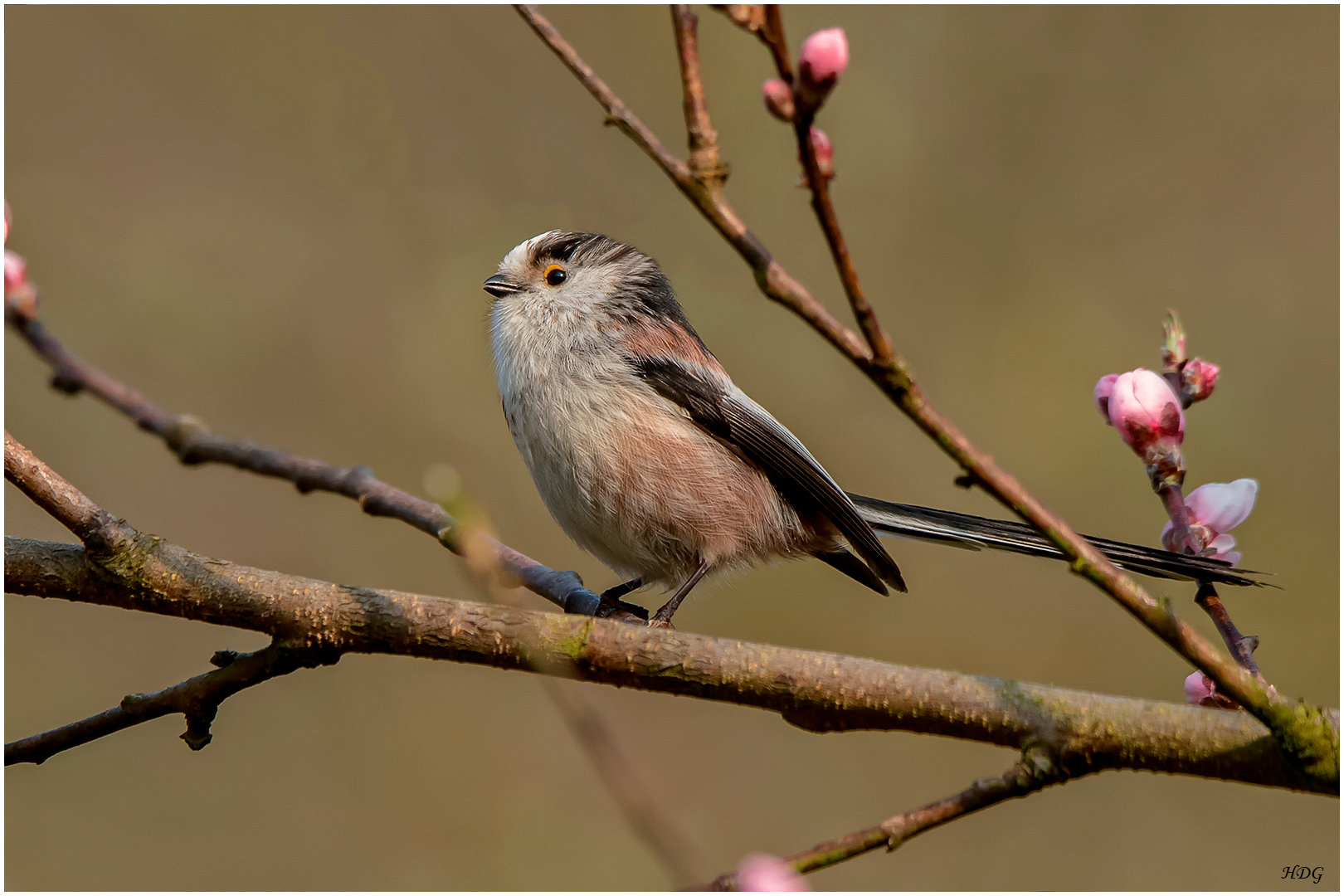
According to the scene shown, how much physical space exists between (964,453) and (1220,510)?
2.26 feet

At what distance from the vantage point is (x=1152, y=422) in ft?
3.65

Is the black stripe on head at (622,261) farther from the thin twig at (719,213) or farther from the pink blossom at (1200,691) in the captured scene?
the thin twig at (719,213)

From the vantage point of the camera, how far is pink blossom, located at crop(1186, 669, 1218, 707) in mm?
1145

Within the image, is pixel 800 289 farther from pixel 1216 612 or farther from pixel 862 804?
pixel 862 804

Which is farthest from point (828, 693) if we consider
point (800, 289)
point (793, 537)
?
point (793, 537)

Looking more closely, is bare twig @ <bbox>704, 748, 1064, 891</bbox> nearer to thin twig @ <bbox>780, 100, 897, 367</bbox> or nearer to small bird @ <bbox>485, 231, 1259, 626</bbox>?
thin twig @ <bbox>780, 100, 897, 367</bbox>

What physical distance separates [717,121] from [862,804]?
10.4 ft

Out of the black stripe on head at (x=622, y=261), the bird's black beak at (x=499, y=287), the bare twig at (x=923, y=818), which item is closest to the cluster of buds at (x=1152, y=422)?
the bare twig at (x=923, y=818)

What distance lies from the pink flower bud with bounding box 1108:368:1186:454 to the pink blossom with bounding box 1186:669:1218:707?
0.92 feet

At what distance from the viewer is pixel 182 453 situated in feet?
6.24

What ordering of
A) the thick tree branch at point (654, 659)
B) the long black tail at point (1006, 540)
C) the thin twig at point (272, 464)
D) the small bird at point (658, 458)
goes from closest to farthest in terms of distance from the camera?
the thick tree branch at point (654, 659) < the long black tail at point (1006, 540) < the thin twig at point (272, 464) < the small bird at point (658, 458)

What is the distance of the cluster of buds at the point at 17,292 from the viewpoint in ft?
5.40

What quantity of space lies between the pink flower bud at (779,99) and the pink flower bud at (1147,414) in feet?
2.03

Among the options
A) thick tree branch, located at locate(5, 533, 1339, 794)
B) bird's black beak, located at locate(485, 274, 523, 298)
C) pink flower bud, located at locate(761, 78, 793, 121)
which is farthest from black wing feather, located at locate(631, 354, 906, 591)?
pink flower bud, located at locate(761, 78, 793, 121)
